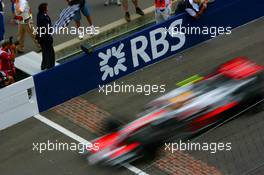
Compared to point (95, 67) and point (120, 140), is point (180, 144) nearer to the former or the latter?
point (120, 140)

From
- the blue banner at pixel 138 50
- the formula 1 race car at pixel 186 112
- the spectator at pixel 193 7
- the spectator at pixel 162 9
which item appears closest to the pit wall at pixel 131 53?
the blue banner at pixel 138 50

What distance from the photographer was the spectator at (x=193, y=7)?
54.7 ft

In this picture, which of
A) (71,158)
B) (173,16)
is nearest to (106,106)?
(71,158)

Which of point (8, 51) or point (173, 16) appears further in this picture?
point (173, 16)

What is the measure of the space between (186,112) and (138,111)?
222cm

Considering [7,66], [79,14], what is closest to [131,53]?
[79,14]

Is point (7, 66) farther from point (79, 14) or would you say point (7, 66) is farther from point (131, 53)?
point (79, 14)

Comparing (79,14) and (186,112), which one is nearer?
(186,112)

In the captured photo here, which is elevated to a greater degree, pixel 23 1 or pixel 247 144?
pixel 23 1

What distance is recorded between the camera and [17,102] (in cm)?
1462

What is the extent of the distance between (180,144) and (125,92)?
8.88 feet

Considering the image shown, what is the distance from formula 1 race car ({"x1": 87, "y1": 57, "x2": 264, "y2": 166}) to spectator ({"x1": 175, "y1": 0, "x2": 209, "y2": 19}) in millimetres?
3348

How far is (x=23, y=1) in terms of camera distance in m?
16.6

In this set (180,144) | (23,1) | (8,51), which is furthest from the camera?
(23,1)
